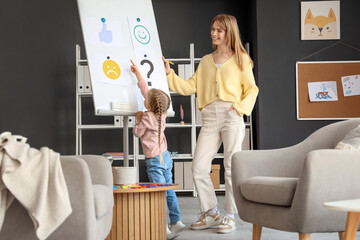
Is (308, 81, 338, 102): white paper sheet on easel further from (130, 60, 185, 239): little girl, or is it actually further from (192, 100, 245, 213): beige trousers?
(130, 60, 185, 239): little girl

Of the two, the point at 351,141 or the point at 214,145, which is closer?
the point at 351,141

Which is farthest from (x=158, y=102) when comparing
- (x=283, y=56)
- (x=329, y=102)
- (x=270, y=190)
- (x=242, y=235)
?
(x=329, y=102)

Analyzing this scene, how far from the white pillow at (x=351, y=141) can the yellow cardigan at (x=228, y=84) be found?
102 cm

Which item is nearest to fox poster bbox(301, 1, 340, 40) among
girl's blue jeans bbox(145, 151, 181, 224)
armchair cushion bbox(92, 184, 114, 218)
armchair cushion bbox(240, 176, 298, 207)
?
girl's blue jeans bbox(145, 151, 181, 224)

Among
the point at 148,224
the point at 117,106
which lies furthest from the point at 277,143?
the point at 148,224

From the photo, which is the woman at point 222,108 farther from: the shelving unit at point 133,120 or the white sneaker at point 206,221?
the shelving unit at point 133,120

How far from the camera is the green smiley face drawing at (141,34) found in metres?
3.69

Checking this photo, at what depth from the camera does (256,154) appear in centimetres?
268

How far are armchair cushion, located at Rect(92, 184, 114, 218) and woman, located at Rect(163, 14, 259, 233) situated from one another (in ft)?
4.18

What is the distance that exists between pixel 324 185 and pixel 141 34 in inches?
82.6

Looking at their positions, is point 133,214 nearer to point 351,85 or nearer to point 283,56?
point 283,56

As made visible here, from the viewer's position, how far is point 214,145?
3502 mm

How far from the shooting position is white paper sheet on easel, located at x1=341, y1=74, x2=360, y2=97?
553 cm

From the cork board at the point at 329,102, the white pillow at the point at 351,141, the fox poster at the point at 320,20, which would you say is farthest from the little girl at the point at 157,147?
the fox poster at the point at 320,20
